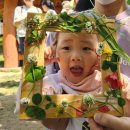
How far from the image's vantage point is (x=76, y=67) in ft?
4.40

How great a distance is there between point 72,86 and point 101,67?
0.14 metres

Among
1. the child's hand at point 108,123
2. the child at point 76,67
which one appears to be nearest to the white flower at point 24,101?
the child at point 76,67

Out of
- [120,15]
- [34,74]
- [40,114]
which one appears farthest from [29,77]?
[120,15]

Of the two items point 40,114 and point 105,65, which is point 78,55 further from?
point 40,114

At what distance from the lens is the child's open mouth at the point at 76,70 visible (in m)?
1.34

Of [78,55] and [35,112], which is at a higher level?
[78,55]

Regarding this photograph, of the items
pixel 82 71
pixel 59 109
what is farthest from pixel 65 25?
pixel 59 109

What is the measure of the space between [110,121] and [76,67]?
0.25 meters

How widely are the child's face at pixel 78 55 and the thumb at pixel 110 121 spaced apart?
198 millimetres

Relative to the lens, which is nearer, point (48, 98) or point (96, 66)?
point (48, 98)

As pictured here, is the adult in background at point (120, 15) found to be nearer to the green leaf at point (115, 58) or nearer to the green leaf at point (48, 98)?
the green leaf at point (115, 58)

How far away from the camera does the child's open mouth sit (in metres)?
1.34

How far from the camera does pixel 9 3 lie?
7027mm

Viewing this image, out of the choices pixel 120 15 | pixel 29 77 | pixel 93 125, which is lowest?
pixel 93 125
